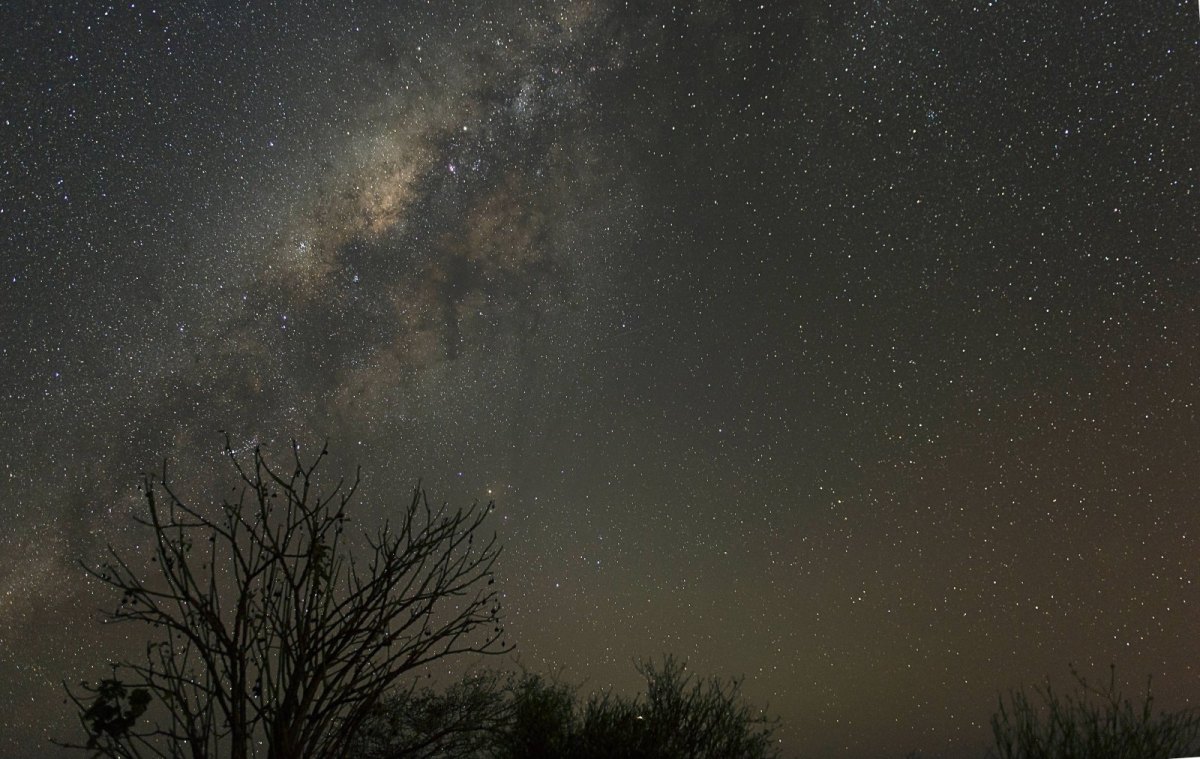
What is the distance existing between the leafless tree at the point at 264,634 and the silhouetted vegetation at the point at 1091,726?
3164 millimetres

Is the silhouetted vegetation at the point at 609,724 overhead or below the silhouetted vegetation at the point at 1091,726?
overhead

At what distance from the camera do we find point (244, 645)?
11.3 ft

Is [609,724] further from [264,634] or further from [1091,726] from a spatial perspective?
[264,634]

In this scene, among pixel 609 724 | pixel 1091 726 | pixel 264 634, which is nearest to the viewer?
pixel 264 634

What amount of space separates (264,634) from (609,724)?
16.6 feet

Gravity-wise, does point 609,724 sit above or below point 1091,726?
above

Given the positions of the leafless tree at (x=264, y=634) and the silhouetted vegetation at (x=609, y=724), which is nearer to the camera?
the leafless tree at (x=264, y=634)

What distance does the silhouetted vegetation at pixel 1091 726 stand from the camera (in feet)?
15.8

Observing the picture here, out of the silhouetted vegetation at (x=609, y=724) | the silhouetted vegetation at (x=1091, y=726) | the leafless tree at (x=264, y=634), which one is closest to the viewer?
the leafless tree at (x=264, y=634)

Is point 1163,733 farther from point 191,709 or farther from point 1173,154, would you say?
point 1173,154

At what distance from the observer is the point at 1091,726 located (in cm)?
490

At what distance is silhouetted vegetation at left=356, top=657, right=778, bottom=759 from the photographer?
7477mm

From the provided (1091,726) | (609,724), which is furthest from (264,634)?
(609,724)

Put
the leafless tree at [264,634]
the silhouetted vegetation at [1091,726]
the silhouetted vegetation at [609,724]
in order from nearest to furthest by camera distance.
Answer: the leafless tree at [264,634]
the silhouetted vegetation at [1091,726]
the silhouetted vegetation at [609,724]
